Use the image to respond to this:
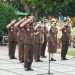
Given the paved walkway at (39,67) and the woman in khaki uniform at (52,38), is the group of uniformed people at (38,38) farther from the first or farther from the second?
the paved walkway at (39,67)

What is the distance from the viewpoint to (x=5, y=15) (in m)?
31.3

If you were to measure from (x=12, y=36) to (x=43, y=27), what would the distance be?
1572 mm

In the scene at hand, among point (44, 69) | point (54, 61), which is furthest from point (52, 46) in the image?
point (44, 69)

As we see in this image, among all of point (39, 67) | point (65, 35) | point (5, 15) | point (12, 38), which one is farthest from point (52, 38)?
point (5, 15)

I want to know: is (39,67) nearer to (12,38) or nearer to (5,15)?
(12,38)

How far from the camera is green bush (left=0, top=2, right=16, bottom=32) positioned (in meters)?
30.9

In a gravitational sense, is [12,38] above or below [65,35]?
below

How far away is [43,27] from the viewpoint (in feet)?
67.9

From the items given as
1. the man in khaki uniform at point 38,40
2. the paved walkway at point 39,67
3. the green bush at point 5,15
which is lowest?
the paved walkway at point 39,67

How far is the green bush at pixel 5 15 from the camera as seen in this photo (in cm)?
3091

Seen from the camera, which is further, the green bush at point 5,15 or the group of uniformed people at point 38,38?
the green bush at point 5,15

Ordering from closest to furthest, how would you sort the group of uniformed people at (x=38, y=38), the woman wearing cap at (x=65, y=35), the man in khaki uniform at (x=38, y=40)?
the group of uniformed people at (x=38, y=38) < the man in khaki uniform at (x=38, y=40) < the woman wearing cap at (x=65, y=35)

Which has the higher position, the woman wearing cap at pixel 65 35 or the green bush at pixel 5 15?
the green bush at pixel 5 15

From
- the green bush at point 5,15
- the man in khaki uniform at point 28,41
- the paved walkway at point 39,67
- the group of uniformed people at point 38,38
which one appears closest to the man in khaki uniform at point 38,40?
the group of uniformed people at point 38,38
